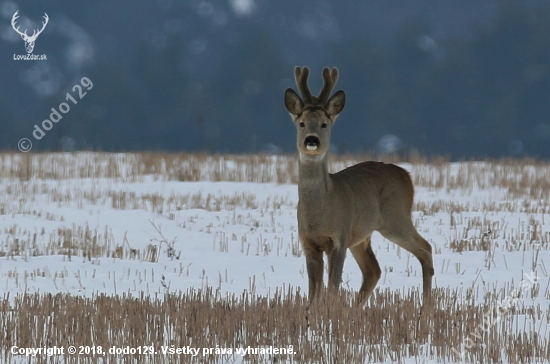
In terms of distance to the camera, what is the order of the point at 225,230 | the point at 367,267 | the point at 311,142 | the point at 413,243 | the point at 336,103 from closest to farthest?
the point at 311,142 < the point at 336,103 < the point at 413,243 < the point at 367,267 < the point at 225,230

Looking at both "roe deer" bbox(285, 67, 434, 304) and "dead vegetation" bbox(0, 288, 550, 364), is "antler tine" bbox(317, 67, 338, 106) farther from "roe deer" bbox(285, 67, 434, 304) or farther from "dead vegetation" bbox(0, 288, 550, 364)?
"dead vegetation" bbox(0, 288, 550, 364)

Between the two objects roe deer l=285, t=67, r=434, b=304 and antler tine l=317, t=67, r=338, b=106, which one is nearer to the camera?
roe deer l=285, t=67, r=434, b=304

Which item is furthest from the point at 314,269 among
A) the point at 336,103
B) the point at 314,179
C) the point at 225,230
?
the point at 225,230

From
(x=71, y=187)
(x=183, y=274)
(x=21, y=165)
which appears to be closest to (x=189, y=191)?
(x=71, y=187)

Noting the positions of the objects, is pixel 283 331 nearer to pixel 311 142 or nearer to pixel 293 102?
pixel 311 142

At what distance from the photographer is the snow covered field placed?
9.99 metres

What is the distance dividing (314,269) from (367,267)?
143cm

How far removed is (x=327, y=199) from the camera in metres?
8.04

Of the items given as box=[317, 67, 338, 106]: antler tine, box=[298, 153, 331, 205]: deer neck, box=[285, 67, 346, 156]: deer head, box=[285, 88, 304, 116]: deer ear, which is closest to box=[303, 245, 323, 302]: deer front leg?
box=[298, 153, 331, 205]: deer neck

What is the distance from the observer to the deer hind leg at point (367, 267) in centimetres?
920

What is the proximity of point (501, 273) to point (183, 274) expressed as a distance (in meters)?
4.37

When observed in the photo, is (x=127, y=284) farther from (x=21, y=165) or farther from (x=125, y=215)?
(x=21, y=165)

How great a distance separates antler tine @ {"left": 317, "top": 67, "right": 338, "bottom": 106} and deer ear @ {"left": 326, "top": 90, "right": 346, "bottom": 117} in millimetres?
184

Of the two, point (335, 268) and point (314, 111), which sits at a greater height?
point (314, 111)
